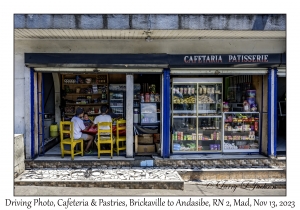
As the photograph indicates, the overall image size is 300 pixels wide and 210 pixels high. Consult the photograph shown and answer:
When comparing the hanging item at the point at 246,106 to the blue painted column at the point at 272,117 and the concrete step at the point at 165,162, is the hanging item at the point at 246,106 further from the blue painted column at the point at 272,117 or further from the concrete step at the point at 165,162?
the concrete step at the point at 165,162

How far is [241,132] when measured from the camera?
9.85 meters

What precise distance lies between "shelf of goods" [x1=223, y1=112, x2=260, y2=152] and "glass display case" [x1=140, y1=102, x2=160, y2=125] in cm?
222

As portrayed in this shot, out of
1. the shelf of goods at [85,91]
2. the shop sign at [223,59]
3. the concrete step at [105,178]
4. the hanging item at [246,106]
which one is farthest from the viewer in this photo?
the shelf of goods at [85,91]

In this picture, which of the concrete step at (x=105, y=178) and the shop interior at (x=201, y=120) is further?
the shop interior at (x=201, y=120)


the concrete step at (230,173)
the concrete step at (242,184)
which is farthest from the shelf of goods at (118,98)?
the concrete step at (242,184)

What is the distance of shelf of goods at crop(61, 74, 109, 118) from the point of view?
484 inches

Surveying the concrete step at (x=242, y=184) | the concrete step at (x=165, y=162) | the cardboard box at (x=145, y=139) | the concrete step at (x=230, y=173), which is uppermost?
the cardboard box at (x=145, y=139)

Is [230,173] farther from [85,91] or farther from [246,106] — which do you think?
[85,91]

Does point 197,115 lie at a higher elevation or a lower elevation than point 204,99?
lower

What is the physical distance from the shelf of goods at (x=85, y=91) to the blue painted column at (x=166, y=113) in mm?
4134

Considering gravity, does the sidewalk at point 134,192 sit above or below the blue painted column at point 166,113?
below

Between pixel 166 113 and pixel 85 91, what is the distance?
468cm

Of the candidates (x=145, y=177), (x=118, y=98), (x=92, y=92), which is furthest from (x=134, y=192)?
(x=92, y=92)

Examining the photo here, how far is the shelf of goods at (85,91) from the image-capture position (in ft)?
40.3
